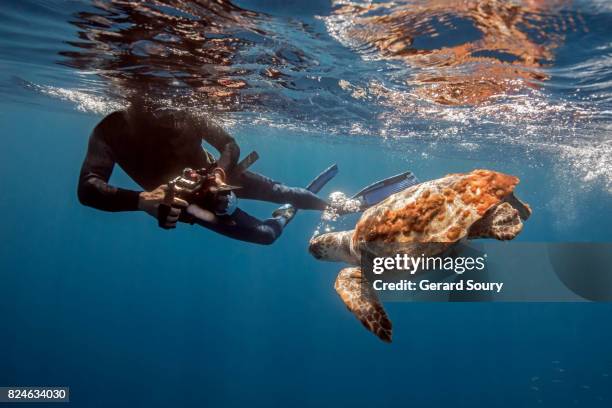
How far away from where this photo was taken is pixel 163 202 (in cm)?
413

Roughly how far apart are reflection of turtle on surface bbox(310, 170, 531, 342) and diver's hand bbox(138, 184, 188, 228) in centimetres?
241

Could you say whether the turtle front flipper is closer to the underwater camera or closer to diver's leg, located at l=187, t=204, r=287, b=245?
the underwater camera

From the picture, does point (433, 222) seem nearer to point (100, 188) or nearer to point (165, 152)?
point (100, 188)

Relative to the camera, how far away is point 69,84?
13.3 meters

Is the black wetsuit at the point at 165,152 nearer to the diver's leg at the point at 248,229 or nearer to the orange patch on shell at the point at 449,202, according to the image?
the diver's leg at the point at 248,229

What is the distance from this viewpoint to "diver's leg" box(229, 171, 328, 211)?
27.0 feet

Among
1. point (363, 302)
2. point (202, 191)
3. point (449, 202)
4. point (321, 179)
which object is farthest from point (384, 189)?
point (202, 191)

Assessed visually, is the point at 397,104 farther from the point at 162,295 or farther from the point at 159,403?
the point at 162,295

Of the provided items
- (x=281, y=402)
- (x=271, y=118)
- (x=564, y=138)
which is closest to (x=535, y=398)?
(x=281, y=402)

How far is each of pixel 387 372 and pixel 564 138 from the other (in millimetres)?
30502

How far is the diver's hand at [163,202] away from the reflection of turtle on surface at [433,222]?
2414 mm

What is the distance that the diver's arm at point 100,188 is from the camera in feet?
15.5

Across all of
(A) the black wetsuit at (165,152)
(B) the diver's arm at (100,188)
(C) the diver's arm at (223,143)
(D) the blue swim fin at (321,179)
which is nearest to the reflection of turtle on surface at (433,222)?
(A) the black wetsuit at (165,152)

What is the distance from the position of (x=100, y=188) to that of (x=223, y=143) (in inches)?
106
